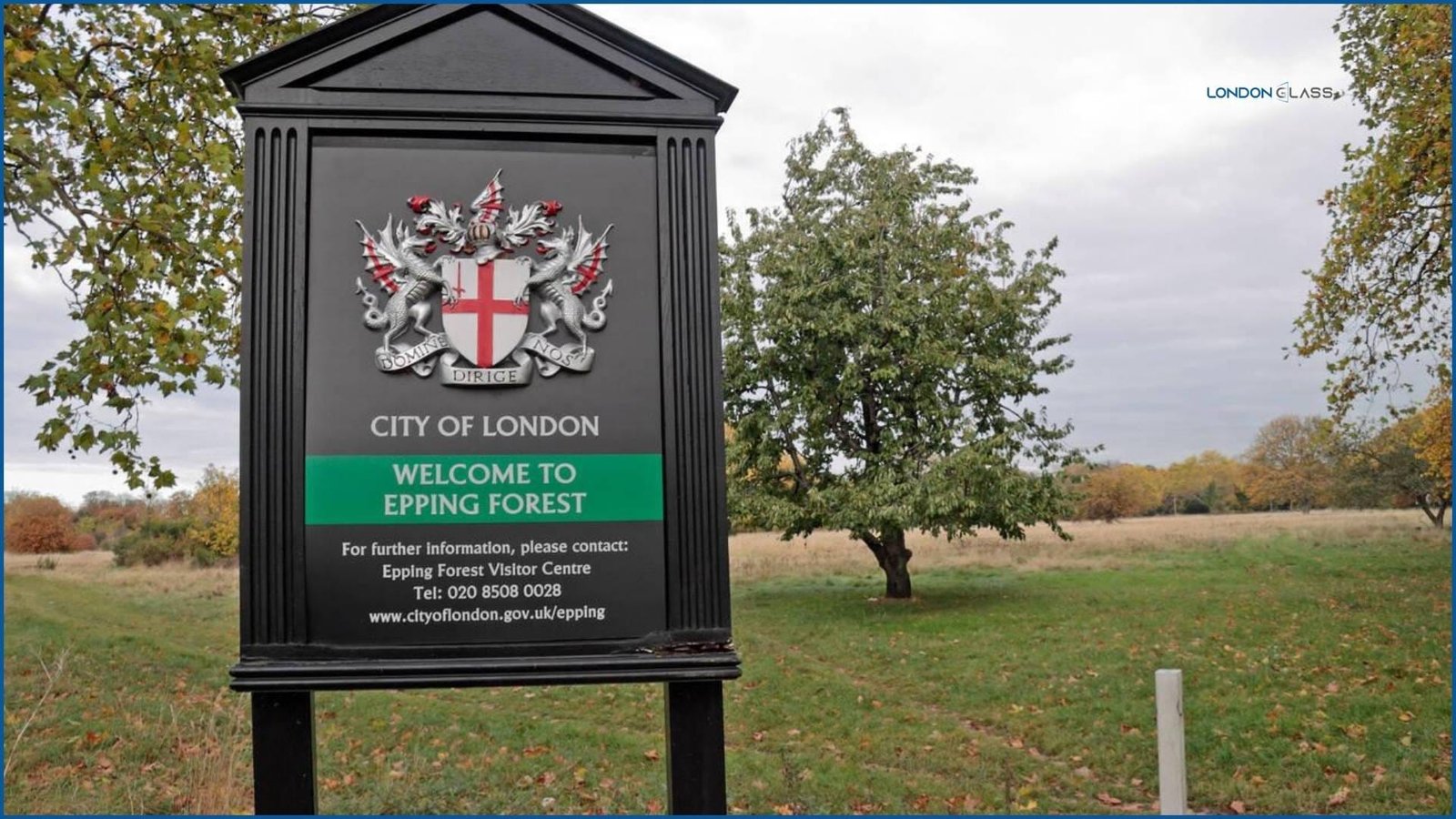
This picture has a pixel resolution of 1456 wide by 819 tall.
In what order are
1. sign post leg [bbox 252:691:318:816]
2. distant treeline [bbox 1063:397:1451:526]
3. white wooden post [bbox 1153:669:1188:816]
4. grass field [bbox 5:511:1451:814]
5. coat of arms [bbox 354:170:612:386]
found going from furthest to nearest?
distant treeline [bbox 1063:397:1451:526] → grass field [bbox 5:511:1451:814] → white wooden post [bbox 1153:669:1188:816] → coat of arms [bbox 354:170:612:386] → sign post leg [bbox 252:691:318:816]

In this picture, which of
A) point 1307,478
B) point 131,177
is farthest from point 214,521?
point 1307,478

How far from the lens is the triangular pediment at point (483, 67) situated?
175 inches

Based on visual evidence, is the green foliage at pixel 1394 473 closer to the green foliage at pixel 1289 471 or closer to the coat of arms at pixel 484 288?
the green foliage at pixel 1289 471

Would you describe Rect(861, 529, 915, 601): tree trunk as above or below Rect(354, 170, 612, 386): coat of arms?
below

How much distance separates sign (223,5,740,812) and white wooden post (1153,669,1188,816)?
2.46 meters

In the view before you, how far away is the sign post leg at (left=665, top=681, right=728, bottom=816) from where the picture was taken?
174 inches

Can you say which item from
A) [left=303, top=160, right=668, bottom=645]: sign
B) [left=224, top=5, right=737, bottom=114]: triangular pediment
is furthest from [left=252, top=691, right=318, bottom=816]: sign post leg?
[left=224, top=5, right=737, bottom=114]: triangular pediment

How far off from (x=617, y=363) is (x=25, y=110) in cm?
553

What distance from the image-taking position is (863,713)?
40.1 ft

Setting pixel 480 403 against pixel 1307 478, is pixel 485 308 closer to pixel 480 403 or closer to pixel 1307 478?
pixel 480 403

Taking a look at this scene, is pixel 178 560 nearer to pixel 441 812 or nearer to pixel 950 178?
pixel 441 812

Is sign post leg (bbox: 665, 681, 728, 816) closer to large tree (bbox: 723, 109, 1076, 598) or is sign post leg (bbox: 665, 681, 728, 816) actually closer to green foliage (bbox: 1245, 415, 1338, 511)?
large tree (bbox: 723, 109, 1076, 598)

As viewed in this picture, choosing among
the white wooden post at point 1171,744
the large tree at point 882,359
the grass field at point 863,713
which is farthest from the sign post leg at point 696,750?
the large tree at point 882,359

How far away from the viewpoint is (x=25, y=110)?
275 inches
